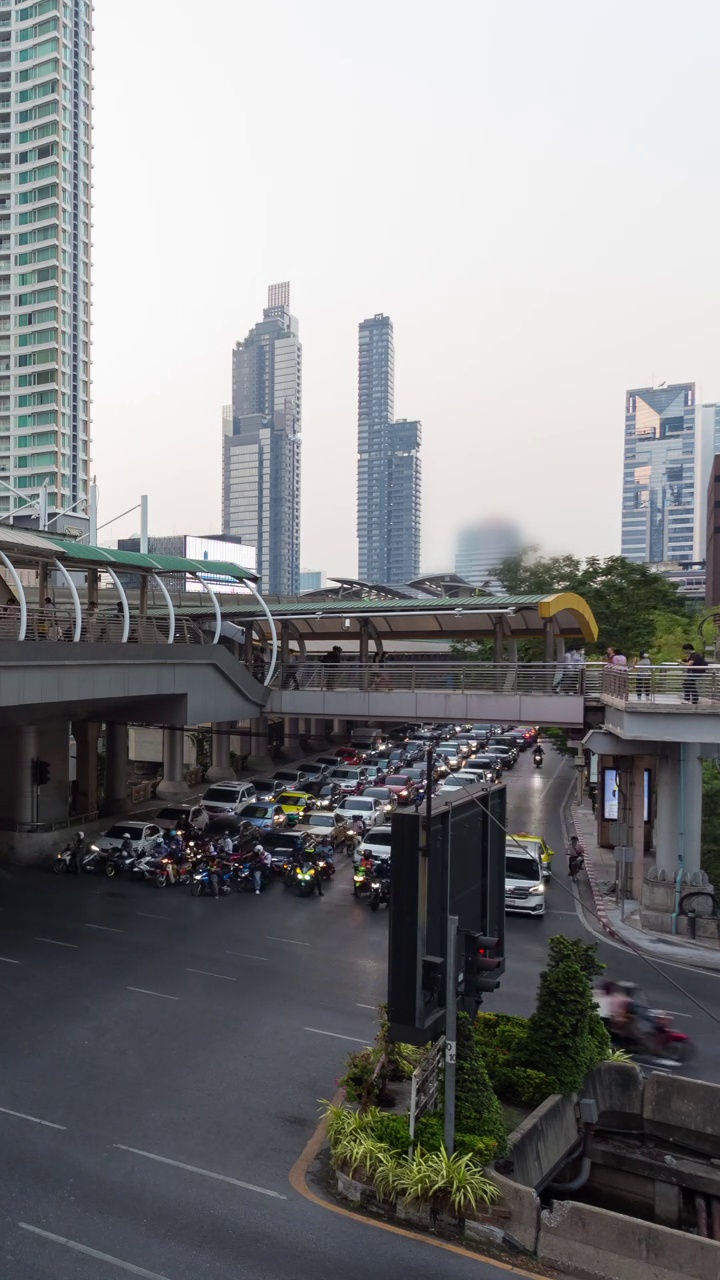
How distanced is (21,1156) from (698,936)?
1602cm

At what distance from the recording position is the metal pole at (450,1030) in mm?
9453

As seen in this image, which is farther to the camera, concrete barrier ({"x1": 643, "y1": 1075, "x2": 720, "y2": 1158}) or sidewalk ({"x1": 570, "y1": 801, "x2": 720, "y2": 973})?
sidewalk ({"x1": 570, "y1": 801, "x2": 720, "y2": 973})

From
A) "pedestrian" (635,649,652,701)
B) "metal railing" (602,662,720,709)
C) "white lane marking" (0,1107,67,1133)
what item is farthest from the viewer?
"pedestrian" (635,649,652,701)

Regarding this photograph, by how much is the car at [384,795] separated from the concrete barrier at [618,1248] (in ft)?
76.6

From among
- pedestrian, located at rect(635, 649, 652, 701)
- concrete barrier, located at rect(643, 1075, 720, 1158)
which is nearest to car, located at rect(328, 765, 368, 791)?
pedestrian, located at rect(635, 649, 652, 701)

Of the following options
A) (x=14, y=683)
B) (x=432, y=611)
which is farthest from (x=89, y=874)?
(x=432, y=611)

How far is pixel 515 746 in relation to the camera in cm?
6291

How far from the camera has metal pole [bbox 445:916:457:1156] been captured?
9.45 m

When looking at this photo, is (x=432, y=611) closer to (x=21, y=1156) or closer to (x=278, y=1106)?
(x=278, y=1106)

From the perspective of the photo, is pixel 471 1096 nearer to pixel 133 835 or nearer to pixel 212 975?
pixel 212 975

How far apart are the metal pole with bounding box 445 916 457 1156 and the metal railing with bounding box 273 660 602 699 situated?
16844mm

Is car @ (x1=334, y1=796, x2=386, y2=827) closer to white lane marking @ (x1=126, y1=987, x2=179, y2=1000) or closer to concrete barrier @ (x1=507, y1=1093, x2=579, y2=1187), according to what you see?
white lane marking @ (x1=126, y1=987, x2=179, y2=1000)

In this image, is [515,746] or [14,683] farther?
[515,746]

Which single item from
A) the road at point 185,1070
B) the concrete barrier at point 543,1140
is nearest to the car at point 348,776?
the road at point 185,1070
